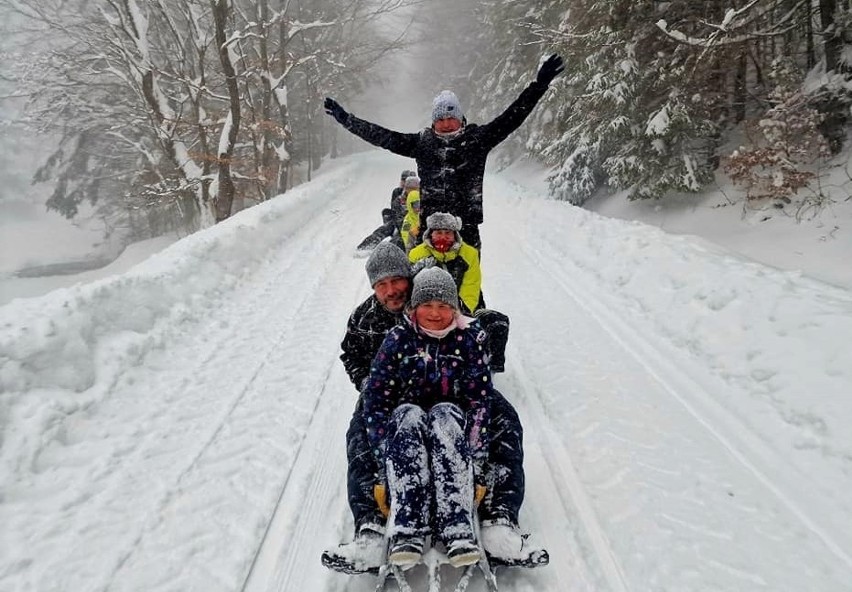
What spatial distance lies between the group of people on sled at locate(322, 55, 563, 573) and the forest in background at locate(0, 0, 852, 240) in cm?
359

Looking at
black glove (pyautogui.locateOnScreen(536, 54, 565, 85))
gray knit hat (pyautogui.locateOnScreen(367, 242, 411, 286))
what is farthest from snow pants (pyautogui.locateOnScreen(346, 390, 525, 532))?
black glove (pyautogui.locateOnScreen(536, 54, 565, 85))

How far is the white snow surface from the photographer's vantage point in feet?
7.91

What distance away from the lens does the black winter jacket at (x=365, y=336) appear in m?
3.42

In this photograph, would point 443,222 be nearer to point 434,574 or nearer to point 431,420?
point 431,420

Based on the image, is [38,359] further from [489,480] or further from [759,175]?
[759,175]

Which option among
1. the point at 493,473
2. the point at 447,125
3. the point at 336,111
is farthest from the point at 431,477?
the point at 336,111

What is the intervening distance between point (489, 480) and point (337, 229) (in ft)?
29.9

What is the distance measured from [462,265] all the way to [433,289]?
4.01ft

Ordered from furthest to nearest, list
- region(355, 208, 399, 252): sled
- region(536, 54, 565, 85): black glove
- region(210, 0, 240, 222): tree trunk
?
region(210, 0, 240, 222): tree trunk
region(355, 208, 399, 252): sled
region(536, 54, 565, 85): black glove

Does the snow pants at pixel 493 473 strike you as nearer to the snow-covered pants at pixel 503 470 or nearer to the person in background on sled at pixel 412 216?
the snow-covered pants at pixel 503 470

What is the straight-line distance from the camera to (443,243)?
381cm

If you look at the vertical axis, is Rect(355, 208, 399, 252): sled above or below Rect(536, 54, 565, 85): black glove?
below

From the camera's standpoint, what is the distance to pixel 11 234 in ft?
99.2

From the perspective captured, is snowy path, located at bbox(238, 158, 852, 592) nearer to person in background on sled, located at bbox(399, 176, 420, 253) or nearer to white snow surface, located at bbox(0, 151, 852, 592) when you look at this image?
white snow surface, located at bbox(0, 151, 852, 592)
